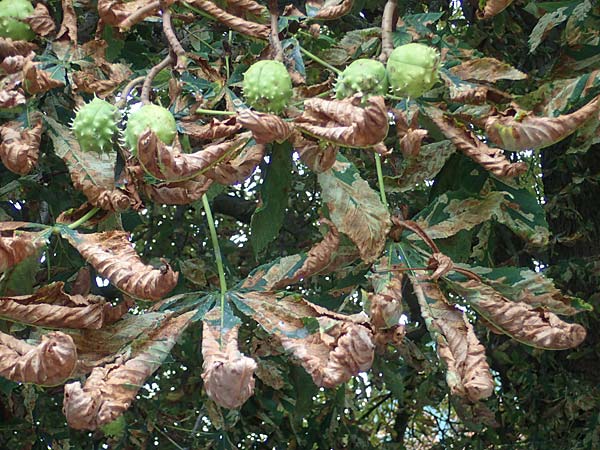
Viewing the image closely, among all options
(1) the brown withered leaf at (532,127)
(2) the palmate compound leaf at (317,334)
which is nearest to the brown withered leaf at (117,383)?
(2) the palmate compound leaf at (317,334)

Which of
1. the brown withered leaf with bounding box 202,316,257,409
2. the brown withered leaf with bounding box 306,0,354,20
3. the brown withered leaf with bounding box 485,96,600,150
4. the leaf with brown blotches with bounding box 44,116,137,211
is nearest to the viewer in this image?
the brown withered leaf with bounding box 202,316,257,409

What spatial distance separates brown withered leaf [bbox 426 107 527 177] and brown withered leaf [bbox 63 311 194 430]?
441 millimetres

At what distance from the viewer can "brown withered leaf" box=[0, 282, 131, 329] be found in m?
1.24

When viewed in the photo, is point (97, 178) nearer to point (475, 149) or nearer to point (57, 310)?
point (57, 310)

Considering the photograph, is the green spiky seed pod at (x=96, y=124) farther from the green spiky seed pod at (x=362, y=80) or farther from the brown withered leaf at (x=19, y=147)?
the green spiky seed pod at (x=362, y=80)

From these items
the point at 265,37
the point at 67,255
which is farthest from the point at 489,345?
the point at 265,37

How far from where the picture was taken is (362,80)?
1286 mm

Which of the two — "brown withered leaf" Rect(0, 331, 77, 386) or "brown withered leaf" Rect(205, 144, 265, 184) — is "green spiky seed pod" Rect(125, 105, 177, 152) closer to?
"brown withered leaf" Rect(205, 144, 265, 184)

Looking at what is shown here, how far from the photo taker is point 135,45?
1.94 m

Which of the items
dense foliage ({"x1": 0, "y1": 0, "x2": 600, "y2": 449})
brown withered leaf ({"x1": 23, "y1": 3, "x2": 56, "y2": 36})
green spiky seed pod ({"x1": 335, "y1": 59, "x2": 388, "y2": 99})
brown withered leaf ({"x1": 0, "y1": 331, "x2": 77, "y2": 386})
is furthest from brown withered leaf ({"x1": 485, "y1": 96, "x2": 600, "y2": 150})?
brown withered leaf ({"x1": 23, "y1": 3, "x2": 56, "y2": 36})

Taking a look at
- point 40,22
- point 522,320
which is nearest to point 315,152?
point 522,320

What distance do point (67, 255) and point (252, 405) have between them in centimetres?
94

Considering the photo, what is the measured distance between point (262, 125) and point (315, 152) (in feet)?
0.51

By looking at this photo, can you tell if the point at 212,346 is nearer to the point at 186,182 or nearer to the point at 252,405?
the point at 186,182
